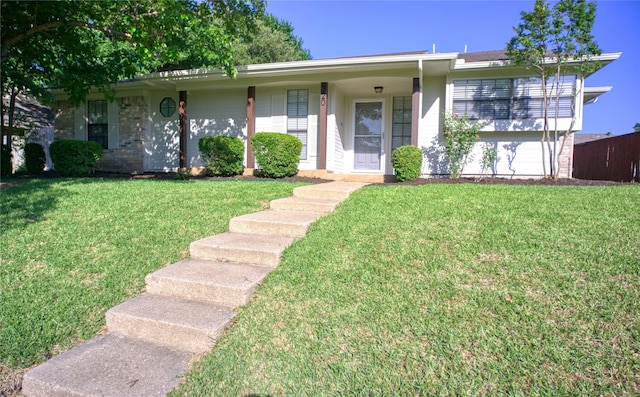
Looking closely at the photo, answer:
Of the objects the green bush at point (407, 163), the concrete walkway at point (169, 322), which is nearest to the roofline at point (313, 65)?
the green bush at point (407, 163)

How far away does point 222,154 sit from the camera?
9328 mm

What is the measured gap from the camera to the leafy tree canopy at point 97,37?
7.48m

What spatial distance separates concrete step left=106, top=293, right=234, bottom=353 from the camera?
2545mm

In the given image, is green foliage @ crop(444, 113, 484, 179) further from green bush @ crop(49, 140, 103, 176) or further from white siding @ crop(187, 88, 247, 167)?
green bush @ crop(49, 140, 103, 176)

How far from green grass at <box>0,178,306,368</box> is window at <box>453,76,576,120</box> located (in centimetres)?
560

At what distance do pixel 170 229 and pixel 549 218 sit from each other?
4250 millimetres

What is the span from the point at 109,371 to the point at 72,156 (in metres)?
9.39

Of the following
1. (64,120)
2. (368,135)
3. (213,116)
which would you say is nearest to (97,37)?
(213,116)

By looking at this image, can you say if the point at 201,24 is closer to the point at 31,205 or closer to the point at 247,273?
the point at 31,205

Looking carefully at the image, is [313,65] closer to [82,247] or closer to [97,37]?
[97,37]

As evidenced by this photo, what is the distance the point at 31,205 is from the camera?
5242 mm

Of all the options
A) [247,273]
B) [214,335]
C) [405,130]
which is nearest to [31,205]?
[247,273]

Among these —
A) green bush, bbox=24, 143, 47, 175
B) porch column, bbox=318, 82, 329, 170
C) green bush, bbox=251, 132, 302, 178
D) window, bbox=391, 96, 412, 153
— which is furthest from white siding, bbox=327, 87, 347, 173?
green bush, bbox=24, 143, 47, 175

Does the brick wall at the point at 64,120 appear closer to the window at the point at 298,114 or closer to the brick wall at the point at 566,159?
the window at the point at 298,114
